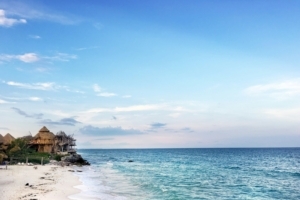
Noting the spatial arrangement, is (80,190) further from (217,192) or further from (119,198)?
(217,192)

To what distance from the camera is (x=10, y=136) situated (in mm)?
60500

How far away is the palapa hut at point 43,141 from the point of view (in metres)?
70.1

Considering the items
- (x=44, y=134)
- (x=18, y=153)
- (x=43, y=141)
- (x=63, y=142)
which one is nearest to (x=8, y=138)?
(x=18, y=153)

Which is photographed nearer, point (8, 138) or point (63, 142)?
point (8, 138)

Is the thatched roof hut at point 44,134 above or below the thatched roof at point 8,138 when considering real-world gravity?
above

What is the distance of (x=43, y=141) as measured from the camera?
70.1 m

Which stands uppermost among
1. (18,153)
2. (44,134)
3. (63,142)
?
(44,134)

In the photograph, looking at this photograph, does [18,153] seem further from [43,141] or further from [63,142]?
[63,142]

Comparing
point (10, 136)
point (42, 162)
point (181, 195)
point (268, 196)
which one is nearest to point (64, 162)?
point (42, 162)

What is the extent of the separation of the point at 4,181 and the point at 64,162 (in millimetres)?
30175

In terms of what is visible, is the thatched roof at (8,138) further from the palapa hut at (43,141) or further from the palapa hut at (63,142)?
the palapa hut at (63,142)

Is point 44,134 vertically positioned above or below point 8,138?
above

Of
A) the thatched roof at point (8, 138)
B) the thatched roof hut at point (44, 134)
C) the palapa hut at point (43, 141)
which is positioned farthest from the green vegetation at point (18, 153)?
the thatched roof hut at point (44, 134)

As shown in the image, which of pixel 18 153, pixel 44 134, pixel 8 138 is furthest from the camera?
pixel 44 134
